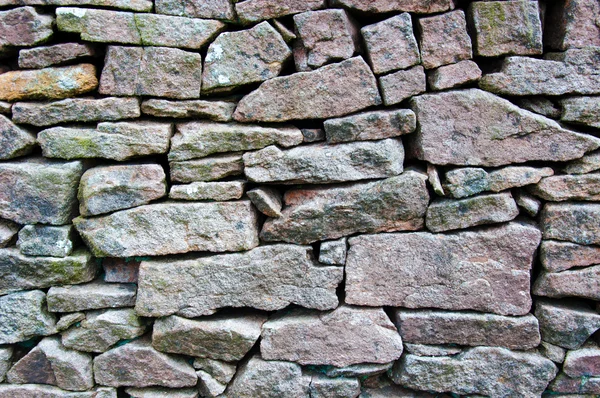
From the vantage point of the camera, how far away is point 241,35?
90.2 inches

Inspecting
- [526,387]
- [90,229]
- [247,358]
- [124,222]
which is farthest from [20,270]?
[526,387]

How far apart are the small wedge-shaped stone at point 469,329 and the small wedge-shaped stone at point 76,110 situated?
82.9 inches

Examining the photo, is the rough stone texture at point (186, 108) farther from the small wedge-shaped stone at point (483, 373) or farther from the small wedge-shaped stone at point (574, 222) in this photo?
the small wedge-shaped stone at point (574, 222)

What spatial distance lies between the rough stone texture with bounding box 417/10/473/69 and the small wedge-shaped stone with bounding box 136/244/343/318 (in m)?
1.35

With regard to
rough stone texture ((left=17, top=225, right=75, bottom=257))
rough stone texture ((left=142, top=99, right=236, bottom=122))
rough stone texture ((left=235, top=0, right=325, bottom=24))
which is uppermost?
rough stone texture ((left=235, top=0, right=325, bottom=24))

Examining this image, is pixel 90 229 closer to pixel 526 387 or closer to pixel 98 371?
pixel 98 371

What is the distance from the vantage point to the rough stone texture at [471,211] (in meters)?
2.26

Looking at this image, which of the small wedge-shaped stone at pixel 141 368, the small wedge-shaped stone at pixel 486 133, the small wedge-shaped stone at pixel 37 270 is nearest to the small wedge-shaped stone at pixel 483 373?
the small wedge-shaped stone at pixel 486 133

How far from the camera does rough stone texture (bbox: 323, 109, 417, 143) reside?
7.41 feet

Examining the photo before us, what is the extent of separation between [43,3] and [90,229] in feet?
4.45

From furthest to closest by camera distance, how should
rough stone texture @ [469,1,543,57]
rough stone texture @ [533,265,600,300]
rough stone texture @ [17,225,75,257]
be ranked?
rough stone texture @ [17,225,75,257], rough stone texture @ [533,265,600,300], rough stone texture @ [469,1,543,57]

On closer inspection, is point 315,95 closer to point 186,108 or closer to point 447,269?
point 186,108

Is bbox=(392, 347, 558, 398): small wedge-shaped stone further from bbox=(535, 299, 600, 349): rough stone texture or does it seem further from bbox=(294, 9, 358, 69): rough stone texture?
bbox=(294, 9, 358, 69): rough stone texture

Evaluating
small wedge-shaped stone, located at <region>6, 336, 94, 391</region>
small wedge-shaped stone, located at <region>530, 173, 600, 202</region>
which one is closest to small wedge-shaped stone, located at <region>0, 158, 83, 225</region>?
small wedge-shaped stone, located at <region>6, 336, 94, 391</region>
